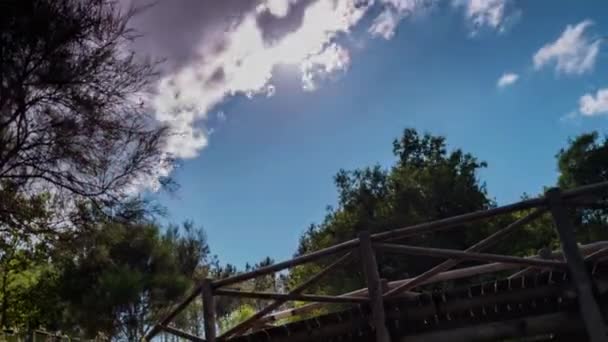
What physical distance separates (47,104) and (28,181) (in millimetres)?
795

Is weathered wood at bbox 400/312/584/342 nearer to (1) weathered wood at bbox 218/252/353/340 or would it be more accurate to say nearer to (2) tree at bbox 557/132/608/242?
(1) weathered wood at bbox 218/252/353/340

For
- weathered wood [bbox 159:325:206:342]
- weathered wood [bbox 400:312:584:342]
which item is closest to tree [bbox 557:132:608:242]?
weathered wood [bbox 400:312:584:342]

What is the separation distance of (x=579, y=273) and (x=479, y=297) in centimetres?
62

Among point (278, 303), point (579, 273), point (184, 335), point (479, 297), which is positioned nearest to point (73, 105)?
point (184, 335)

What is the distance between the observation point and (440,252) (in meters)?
3.17

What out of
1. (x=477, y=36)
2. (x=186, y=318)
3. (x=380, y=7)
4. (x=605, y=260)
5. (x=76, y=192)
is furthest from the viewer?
(x=186, y=318)

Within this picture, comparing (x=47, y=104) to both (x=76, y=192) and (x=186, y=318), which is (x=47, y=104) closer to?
(x=76, y=192)

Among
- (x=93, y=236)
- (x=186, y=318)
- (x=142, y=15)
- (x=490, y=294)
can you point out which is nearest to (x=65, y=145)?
(x=93, y=236)

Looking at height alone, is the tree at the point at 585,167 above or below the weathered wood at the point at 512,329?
above

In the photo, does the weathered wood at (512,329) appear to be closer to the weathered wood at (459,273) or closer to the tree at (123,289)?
the weathered wood at (459,273)

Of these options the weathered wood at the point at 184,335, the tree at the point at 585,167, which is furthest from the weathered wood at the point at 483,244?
the tree at the point at 585,167

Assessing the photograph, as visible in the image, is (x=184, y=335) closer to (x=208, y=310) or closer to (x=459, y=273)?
(x=208, y=310)

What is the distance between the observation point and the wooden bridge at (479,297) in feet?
10.0

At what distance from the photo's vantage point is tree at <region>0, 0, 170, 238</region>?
4.61 meters
